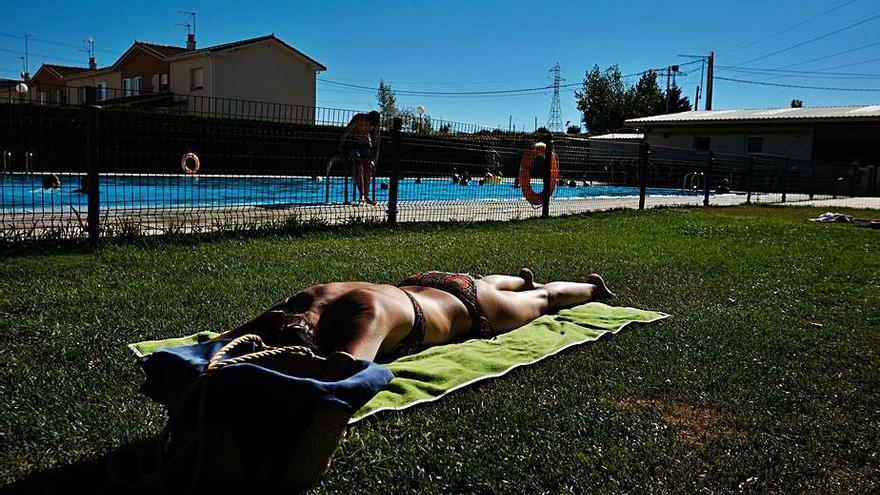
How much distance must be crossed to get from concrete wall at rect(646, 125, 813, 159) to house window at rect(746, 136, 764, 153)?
13 centimetres

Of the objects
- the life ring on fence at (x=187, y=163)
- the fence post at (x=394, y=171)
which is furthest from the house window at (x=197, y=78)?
the fence post at (x=394, y=171)

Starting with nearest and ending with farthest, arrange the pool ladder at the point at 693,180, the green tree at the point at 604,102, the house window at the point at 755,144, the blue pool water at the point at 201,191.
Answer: the blue pool water at the point at 201,191 → the pool ladder at the point at 693,180 → the house window at the point at 755,144 → the green tree at the point at 604,102

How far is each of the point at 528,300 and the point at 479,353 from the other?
0.89 metres

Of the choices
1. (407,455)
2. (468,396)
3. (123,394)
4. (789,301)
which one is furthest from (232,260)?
(789,301)

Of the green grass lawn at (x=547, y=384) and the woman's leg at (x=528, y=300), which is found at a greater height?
the woman's leg at (x=528, y=300)

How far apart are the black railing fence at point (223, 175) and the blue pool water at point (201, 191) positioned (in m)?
0.04

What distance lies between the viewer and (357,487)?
2053 millimetres

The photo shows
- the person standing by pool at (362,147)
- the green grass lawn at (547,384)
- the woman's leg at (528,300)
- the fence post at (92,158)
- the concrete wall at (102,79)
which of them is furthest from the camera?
the concrete wall at (102,79)

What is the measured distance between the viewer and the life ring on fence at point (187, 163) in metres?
9.04

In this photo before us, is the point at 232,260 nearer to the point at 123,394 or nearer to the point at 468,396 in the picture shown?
the point at 123,394

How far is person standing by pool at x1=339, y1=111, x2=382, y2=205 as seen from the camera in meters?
11.4

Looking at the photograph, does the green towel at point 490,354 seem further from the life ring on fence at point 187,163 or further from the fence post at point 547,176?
the fence post at point 547,176

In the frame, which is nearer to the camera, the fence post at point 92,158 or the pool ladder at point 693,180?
the fence post at point 92,158

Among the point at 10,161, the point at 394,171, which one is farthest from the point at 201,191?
the point at 394,171
